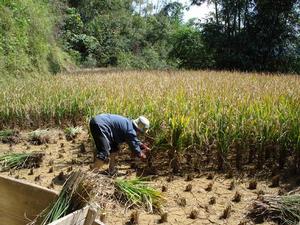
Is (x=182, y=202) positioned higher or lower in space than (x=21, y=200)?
lower

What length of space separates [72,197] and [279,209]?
2.69 metres

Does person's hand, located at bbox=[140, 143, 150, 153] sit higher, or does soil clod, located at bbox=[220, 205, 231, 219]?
person's hand, located at bbox=[140, 143, 150, 153]

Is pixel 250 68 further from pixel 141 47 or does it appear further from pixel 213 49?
pixel 141 47

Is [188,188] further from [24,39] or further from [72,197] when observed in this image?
[24,39]

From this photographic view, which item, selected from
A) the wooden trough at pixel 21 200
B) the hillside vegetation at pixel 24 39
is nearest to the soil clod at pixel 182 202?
the wooden trough at pixel 21 200

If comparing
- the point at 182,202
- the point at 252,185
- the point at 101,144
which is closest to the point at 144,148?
the point at 101,144

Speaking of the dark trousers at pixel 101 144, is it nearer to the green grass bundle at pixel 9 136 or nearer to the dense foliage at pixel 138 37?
the green grass bundle at pixel 9 136

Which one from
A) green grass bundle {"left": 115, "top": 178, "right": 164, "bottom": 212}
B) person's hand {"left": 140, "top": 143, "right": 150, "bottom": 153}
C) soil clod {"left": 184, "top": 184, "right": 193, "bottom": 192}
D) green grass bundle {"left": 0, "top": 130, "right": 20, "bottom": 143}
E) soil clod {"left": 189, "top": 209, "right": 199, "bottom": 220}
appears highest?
person's hand {"left": 140, "top": 143, "right": 150, "bottom": 153}

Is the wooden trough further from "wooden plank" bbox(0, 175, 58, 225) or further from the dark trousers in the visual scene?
the dark trousers

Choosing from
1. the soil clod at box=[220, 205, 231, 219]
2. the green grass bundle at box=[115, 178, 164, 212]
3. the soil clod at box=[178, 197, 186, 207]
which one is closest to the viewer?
the soil clod at box=[220, 205, 231, 219]

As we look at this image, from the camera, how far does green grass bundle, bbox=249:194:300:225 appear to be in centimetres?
440

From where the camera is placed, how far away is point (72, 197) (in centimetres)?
262

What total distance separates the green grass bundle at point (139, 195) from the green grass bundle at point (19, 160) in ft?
6.93

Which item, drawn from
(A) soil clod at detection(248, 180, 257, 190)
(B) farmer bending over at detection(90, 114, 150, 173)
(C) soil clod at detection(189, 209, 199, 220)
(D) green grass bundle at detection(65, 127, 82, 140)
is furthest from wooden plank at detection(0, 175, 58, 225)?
(D) green grass bundle at detection(65, 127, 82, 140)
